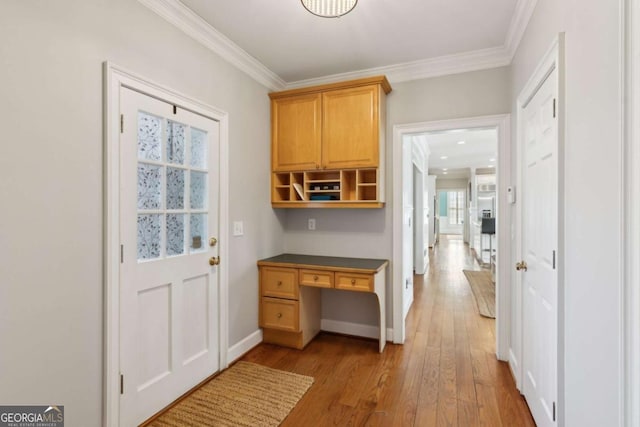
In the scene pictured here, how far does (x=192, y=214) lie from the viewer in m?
2.26

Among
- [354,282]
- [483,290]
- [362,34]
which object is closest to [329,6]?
[362,34]

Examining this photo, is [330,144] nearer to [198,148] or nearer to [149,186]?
[198,148]

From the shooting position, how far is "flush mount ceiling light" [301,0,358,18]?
168cm

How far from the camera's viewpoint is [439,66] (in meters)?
2.78

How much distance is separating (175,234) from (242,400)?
1.25 meters

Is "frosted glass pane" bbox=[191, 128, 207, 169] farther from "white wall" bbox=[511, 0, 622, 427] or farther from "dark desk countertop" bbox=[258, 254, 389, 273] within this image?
"white wall" bbox=[511, 0, 622, 427]

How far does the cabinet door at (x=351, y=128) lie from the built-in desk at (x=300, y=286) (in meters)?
0.96

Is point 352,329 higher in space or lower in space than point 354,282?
lower

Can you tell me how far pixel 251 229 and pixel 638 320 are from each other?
8.47 ft

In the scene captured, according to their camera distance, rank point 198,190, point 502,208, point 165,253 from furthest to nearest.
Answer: point 502,208, point 198,190, point 165,253

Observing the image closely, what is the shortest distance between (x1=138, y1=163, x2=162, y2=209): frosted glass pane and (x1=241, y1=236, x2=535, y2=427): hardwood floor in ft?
5.34

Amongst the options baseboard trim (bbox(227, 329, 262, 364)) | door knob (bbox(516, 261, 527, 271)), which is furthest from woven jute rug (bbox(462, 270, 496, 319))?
baseboard trim (bbox(227, 329, 262, 364))

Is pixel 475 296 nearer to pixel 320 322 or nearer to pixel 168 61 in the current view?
pixel 320 322

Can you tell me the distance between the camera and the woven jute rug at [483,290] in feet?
12.7
